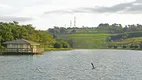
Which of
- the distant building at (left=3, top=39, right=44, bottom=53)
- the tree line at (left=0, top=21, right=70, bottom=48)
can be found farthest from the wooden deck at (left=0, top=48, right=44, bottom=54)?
the tree line at (left=0, top=21, right=70, bottom=48)

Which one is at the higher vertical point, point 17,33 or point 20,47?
point 17,33

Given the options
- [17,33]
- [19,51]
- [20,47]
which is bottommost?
[19,51]

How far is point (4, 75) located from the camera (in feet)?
152

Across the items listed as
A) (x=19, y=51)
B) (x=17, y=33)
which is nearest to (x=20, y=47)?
(x=19, y=51)

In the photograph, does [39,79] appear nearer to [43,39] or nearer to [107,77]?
[107,77]

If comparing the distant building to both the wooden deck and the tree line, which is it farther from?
the tree line

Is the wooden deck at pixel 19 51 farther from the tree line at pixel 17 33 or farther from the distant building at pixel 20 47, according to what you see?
the tree line at pixel 17 33

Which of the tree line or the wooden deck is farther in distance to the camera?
the tree line

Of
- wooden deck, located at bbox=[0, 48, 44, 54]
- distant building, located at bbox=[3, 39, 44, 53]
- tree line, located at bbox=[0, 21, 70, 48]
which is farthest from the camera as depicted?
tree line, located at bbox=[0, 21, 70, 48]

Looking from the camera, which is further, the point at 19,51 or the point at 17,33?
the point at 17,33

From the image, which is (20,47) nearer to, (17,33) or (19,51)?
(19,51)

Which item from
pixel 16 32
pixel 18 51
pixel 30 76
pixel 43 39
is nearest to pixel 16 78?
pixel 30 76

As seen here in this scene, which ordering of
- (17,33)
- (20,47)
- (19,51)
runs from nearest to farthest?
(19,51), (20,47), (17,33)

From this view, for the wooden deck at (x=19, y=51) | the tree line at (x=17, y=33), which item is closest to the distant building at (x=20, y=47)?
the wooden deck at (x=19, y=51)
